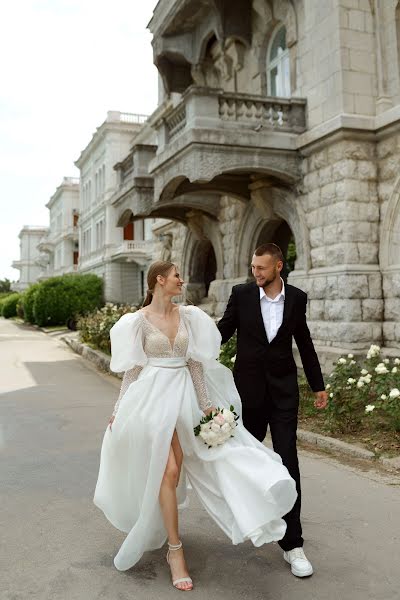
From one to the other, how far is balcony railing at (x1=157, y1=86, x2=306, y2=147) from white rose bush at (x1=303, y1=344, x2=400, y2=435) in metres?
5.89

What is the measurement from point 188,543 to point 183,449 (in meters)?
0.78

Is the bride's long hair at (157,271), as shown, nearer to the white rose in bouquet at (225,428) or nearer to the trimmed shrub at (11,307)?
the white rose in bouquet at (225,428)

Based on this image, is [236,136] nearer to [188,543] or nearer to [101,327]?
[101,327]

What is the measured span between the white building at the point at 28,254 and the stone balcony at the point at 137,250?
61856 mm

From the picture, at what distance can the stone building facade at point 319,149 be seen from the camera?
33.9 ft

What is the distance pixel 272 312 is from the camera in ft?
13.0

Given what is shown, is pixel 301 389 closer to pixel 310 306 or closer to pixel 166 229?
pixel 310 306

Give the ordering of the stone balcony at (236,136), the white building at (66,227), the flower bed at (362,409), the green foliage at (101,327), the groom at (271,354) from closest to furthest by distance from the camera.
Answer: the groom at (271,354)
the flower bed at (362,409)
the stone balcony at (236,136)
the green foliage at (101,327)
the white building at (66,227)

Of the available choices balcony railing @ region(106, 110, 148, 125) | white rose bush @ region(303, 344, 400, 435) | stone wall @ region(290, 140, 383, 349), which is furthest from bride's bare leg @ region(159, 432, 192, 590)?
balcony railing @ region(106, 110, 148, 125)

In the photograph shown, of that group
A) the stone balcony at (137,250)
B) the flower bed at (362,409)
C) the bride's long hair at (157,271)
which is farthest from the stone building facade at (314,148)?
the stone balcony at (137,250)

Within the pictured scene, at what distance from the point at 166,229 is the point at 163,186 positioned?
290 inches

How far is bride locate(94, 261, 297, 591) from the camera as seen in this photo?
3.30 metres

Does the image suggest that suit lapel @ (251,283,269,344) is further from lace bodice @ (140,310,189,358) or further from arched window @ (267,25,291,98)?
arched window @ (267,25,291,98)

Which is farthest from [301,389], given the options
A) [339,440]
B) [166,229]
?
[166,229]
